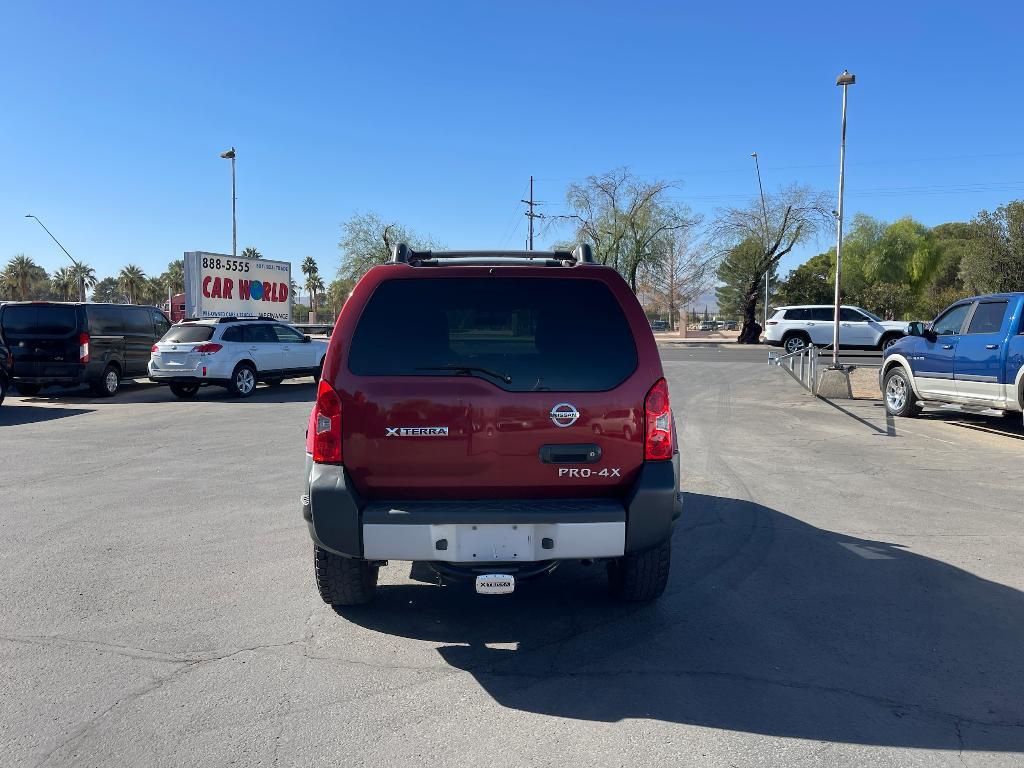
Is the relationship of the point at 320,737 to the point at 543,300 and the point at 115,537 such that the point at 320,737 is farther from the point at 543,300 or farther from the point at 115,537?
the point at 115,537

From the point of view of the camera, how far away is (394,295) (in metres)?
3.89

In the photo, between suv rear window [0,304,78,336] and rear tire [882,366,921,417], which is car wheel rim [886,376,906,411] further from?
suv rear window [0,304,78,336]

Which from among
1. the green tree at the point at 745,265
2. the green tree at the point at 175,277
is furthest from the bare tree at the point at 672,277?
the green tree at the point at 175,277

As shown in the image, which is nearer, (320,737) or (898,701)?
(320,737)

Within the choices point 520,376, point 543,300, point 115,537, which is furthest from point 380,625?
point 115,537

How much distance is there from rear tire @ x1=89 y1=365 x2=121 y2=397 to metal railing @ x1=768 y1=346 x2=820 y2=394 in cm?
1466

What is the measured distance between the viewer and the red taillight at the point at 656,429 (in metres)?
3.75

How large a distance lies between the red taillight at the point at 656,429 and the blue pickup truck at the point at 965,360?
833 cm

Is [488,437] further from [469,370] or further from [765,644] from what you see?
[765,644]

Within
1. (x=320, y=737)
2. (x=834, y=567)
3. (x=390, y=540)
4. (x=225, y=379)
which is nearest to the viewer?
(x=320, y=737)

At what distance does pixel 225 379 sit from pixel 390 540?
12789 millimetres

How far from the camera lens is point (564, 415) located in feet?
12.1

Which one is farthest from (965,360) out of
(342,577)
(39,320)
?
(39,320)

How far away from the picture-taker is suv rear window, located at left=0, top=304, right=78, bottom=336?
Answer: 1462 cm
